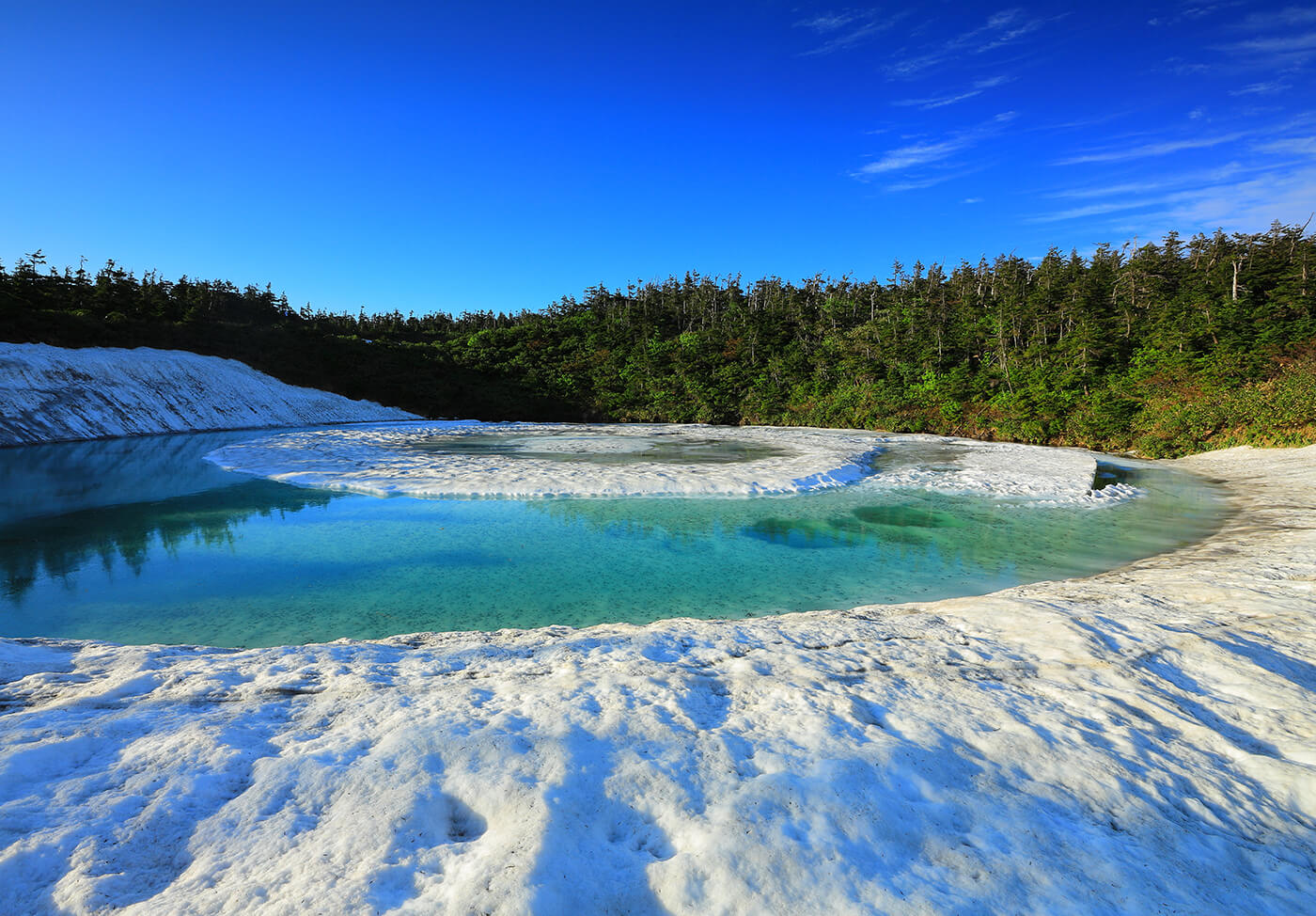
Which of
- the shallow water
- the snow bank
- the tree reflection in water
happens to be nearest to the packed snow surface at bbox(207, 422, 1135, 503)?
the snow bank

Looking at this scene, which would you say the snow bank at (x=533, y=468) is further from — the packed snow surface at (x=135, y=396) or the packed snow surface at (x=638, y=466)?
the packed snow surface at (x=135, y=396)

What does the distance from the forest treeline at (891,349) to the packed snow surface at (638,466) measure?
21.4 ft

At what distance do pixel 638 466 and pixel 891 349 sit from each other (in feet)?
110

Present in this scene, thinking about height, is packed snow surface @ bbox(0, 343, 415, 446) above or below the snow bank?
above

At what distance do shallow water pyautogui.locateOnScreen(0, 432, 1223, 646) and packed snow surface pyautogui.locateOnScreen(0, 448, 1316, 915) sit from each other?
209 cm

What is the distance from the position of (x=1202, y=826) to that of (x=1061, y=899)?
1119 mm

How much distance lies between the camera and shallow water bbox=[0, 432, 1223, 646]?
276 inches

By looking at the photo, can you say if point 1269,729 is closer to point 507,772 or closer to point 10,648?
point 507,772

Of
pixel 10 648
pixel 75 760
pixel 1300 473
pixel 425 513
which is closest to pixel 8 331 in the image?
pixel 425 513

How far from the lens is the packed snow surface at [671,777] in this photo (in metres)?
2.34

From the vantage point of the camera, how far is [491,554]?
954cm

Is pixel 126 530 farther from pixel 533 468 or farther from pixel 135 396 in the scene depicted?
pixel 135 396

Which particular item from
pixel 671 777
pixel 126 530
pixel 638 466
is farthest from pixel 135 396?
pixel 671 777

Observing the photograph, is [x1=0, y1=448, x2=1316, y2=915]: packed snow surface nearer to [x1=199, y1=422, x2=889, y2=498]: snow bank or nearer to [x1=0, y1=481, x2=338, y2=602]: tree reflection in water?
[x1=0, y1=481, x2=338, y2=602]: tree reflection in water
